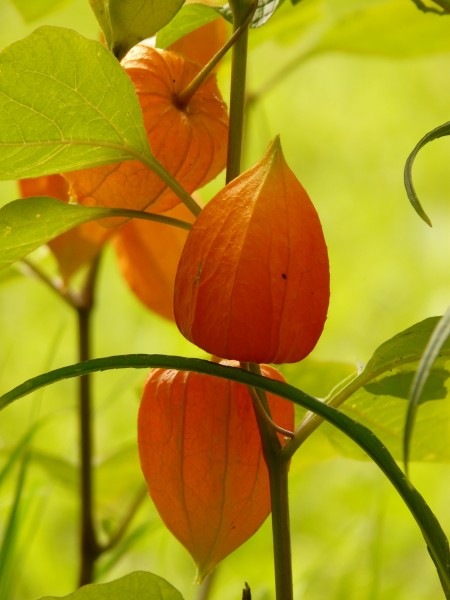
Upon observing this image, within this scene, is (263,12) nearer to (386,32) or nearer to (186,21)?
(186,21)

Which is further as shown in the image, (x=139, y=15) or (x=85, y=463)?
(x=85, y=463)

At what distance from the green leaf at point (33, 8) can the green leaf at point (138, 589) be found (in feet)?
0.94

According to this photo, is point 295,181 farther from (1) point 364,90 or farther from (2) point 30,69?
(1) point 364,90

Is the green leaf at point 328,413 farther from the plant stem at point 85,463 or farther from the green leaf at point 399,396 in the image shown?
the plant stem at point 85,463

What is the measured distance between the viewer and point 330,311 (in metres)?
1.43

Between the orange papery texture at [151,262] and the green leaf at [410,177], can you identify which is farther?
the orange papery texture at [151,262]

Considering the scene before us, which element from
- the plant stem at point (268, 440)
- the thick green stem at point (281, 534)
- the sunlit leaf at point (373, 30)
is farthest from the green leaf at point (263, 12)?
the sunlit leaf at point (373, 30)

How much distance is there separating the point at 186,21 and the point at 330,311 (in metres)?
1.15

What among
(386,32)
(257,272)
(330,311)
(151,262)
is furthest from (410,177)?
(330,311)

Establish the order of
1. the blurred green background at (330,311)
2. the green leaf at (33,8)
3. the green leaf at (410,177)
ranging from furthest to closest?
the blurred green background at (330,311)
the green leaf at (33,8)
the green leaf at (410,177)

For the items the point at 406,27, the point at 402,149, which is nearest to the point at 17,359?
the point at 402,149

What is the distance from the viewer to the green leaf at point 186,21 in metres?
0.29

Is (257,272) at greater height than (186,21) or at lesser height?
lesser

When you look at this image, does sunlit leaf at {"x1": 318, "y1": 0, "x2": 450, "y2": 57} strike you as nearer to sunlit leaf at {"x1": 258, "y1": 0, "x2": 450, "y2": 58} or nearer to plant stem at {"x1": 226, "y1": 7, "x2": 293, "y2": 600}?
sunlit leaf at {"x1": 258, "y1": 0, "x2": 450, "y2": 58}
